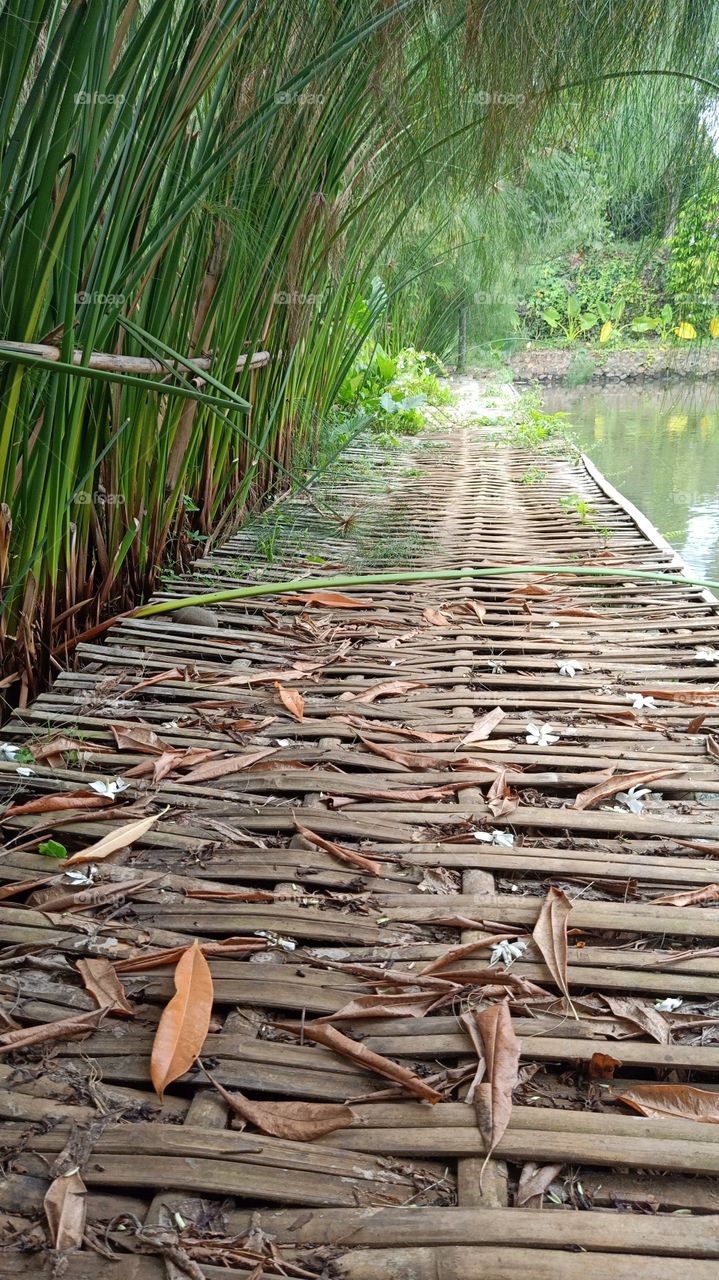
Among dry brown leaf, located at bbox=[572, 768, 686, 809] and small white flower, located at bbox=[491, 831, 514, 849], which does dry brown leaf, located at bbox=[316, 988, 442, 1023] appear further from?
dry brown leaf, located at bbox=[572, 768, 686, 809]

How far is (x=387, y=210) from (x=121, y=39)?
2.35 meters

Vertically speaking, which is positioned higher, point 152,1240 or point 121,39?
point 121,39

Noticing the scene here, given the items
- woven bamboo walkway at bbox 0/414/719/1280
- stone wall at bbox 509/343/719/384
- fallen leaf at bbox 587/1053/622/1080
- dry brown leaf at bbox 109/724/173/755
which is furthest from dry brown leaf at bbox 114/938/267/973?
stone wall at bbox 509/343/719/384

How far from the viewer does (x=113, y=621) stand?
1951mm

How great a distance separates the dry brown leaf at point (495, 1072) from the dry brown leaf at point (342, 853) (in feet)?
0.85

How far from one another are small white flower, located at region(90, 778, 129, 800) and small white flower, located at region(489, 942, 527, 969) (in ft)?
1.82

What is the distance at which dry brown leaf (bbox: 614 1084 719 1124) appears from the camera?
31.9 inches

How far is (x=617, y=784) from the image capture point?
134 cm

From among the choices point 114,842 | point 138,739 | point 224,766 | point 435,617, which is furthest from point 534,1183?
point 435,617

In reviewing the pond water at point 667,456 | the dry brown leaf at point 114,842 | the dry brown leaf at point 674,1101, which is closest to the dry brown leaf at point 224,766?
the dry brown leaf at point 114,842

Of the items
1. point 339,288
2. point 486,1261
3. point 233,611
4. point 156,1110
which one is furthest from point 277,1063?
point 339,288

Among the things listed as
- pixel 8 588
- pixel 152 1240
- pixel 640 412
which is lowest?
pixel 152 1240

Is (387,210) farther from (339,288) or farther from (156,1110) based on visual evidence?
(156,1110)

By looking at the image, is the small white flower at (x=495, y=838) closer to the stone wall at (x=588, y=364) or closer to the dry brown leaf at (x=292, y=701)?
the dry brown leaf at (x=292, y=701)
